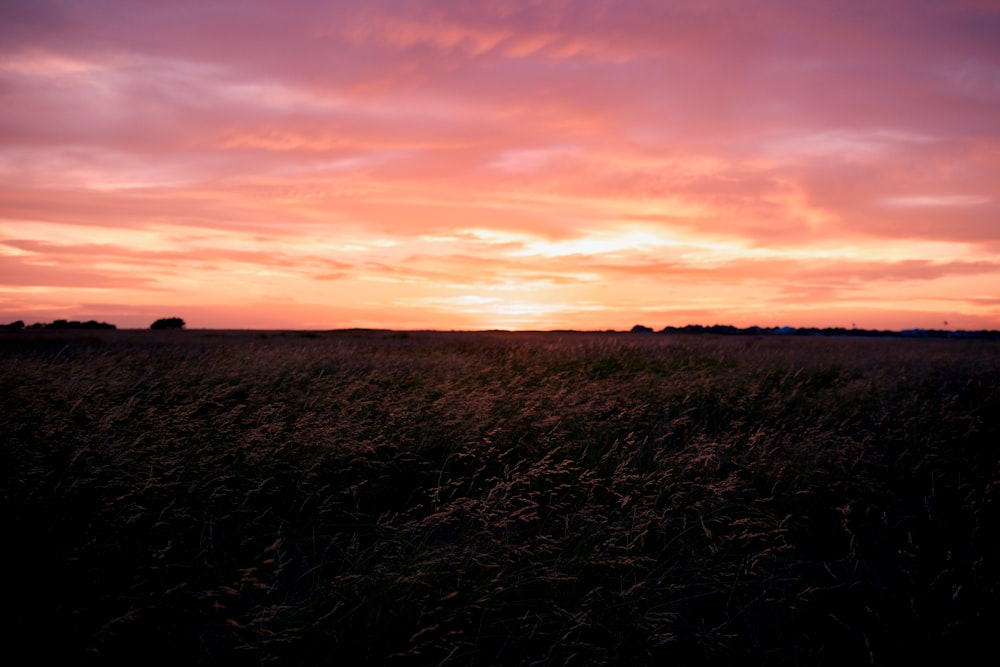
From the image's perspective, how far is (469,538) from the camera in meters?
4.11

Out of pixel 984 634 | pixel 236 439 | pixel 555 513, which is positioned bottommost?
pixel 984 634

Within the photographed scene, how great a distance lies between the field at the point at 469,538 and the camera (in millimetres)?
3359

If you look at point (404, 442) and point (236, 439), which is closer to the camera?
point (236, 439)

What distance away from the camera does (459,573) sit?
356 centimetres

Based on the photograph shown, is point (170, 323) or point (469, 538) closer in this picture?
point (469, 538)

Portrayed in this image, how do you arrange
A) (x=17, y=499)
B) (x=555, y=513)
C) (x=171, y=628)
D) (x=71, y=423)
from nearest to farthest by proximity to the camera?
(x=171, y=628), (x=17, y=499), (x=555, y=513), (x=71, y=423)

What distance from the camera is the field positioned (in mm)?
3359

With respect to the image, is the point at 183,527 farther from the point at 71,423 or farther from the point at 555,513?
the point at 555,513

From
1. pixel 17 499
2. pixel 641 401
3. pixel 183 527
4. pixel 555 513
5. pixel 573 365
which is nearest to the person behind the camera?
pixel 17 499

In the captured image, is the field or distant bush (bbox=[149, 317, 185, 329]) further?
distant bush (bbox=[149, 317, 185, 329])

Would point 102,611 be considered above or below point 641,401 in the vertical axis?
below

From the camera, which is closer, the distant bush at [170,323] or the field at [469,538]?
the field at [469,538]

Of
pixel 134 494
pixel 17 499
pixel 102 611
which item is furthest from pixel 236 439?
pixel 102 611

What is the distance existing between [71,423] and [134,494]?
6.14ft
